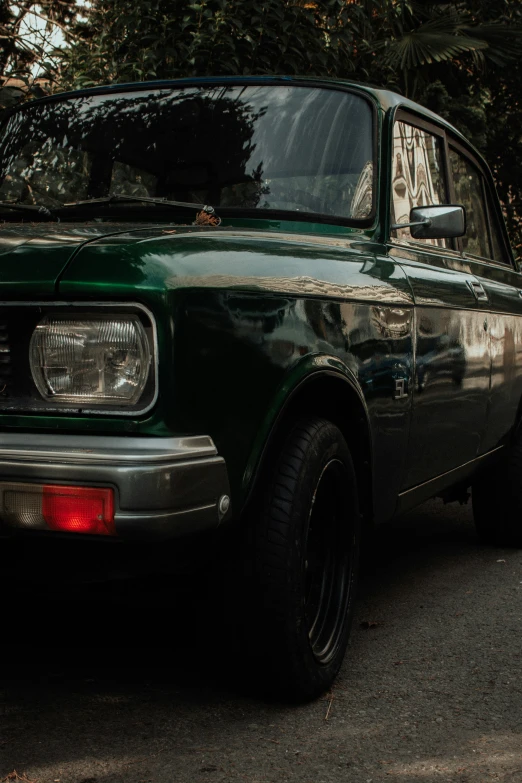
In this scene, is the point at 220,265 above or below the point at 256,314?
above

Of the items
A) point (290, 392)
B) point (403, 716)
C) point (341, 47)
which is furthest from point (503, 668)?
point (341, 47)

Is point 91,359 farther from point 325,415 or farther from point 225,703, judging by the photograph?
point 225,703

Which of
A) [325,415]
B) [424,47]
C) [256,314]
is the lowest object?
[325,415]

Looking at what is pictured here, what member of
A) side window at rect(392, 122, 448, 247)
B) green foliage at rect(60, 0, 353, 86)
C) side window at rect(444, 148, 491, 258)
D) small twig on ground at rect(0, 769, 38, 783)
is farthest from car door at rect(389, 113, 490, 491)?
green foliage at rect(60, 0, 353, 86)

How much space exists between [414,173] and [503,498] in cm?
183

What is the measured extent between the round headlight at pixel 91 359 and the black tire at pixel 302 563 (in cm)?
54

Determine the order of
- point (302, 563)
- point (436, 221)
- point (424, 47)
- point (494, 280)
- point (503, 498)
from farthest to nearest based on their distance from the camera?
point (424, 47), point (503, 498), point (494, 280), point (436, 221), point (302, 563)

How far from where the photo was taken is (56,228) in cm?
283

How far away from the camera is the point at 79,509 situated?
226 cm

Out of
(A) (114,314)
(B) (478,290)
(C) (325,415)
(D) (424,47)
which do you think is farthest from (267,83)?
(D) (424,47)

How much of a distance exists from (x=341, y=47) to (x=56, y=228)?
6.69 metres

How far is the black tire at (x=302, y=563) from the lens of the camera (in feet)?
8.71

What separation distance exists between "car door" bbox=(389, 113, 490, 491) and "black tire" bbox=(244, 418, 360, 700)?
56cm

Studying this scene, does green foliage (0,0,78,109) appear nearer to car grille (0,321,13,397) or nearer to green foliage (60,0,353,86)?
green foliage (60,0,353,86)
